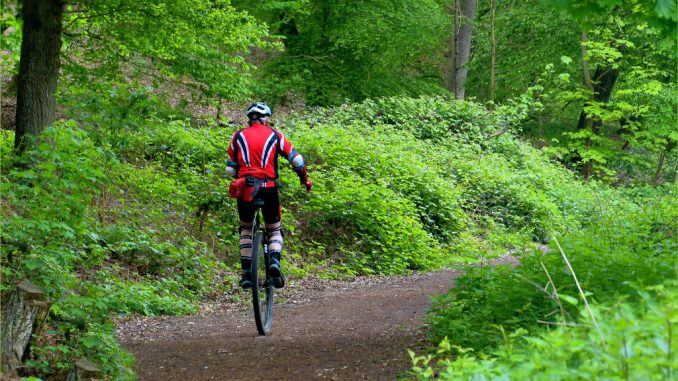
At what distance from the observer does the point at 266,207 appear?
798cm

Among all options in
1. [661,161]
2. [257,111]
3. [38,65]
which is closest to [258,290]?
[257,111]

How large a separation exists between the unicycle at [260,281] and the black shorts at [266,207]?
0.06 meters

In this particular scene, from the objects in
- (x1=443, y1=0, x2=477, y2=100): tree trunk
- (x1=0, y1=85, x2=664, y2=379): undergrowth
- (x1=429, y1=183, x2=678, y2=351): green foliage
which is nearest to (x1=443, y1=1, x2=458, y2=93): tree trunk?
(x1=443, y1=0, x2=477, y2=100): tree trunk

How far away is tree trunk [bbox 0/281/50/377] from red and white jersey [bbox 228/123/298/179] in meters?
2.62

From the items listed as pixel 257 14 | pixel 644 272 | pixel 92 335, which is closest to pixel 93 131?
pixel 92 335

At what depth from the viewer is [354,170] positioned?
1622cm

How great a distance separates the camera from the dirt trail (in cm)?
625

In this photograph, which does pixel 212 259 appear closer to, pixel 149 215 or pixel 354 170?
pixel 149 215

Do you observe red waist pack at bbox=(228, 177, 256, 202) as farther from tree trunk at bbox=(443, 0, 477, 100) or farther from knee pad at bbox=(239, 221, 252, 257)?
tree trunk at bbox=(443, 0, 477, 100)

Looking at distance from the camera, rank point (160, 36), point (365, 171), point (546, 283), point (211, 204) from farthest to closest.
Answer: point (365, 171) → point (211, 204) → point (160, 36) → point (546, 283)

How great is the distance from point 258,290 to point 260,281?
19.9 inches

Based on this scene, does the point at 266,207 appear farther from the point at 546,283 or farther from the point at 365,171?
the point at 365,171

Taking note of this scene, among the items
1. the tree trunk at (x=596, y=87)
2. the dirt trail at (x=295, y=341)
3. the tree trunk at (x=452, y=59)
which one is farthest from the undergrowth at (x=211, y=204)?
the tree trunk at (x=452, y=59)

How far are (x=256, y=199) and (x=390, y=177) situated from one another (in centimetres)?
855
